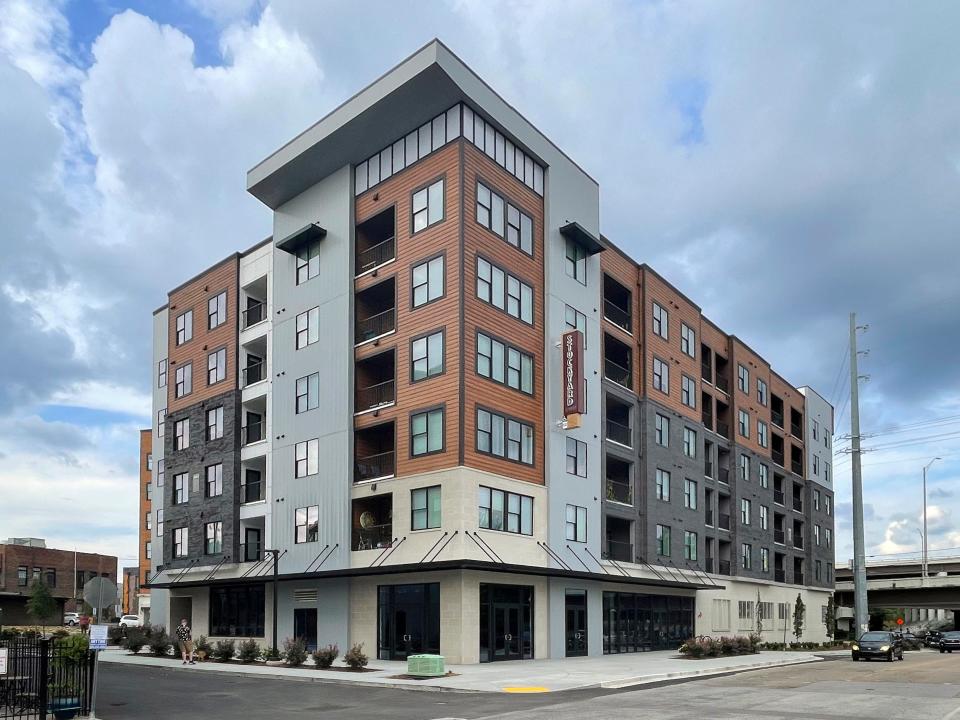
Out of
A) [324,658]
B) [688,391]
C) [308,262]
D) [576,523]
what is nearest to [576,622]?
[576,523]

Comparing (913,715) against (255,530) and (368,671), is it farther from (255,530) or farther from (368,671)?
(255,530)

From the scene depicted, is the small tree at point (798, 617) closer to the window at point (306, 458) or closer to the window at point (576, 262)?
the window at point (576, 262)

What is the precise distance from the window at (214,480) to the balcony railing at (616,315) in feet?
72.5

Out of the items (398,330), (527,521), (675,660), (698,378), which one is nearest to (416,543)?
(527,521)

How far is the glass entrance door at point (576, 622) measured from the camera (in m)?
43.2

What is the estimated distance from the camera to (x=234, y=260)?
5247cm

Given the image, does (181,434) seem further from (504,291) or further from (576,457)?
(576,457)

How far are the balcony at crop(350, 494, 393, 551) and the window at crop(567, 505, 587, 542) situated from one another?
8.17 m

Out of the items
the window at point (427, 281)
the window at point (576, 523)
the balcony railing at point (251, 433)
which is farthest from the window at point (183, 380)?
the window at point (576, 523)

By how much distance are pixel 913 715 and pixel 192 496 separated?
4108 centimetres

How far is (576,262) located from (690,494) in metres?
18.9

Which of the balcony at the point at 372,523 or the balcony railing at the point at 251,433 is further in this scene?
the balcony railing at the point at 251,433

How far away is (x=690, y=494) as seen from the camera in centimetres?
5766

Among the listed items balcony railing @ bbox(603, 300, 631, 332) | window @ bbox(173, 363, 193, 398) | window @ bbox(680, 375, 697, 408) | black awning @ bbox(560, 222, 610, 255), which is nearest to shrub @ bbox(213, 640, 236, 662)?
window @ bbox(173, 363, 193, 398)
